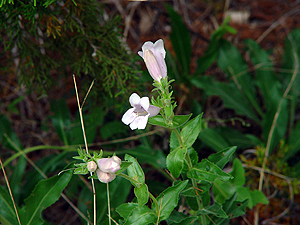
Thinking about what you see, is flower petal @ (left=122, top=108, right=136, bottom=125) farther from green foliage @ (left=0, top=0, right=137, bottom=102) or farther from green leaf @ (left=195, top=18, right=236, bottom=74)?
green leaf @ (left=195, top=18, right=236, bottom=74)

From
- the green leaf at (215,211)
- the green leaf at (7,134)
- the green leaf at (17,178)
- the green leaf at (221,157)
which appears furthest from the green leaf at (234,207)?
the green leaf at (7,134)

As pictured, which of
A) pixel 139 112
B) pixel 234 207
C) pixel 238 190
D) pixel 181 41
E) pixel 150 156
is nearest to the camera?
pixel 139 112

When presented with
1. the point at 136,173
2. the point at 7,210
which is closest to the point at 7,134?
the point at 7,210

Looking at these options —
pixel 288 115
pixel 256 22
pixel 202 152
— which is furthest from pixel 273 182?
pixel 256 22

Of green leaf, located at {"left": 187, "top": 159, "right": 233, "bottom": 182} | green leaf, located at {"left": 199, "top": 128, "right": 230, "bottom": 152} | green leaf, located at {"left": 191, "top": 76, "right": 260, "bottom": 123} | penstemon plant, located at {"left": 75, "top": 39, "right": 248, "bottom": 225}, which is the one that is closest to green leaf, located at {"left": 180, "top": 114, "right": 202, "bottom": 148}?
penstemon plant, located at {"left": 75, "top": 39, "right": 248, "bottom": 225}

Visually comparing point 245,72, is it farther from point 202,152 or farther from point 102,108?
point 102,108

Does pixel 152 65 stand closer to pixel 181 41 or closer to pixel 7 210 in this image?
pixel 7 210

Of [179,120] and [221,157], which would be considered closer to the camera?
[179,120]
